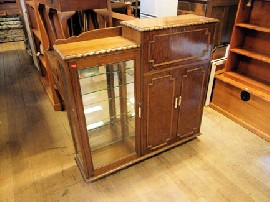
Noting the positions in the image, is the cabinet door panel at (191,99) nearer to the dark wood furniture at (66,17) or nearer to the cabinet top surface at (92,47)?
the cabinet top surface at (92,47)

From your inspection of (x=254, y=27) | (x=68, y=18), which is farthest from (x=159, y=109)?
(x=254, y=27)

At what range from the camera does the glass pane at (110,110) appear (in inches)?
71.8

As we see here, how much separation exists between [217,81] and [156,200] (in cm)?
174

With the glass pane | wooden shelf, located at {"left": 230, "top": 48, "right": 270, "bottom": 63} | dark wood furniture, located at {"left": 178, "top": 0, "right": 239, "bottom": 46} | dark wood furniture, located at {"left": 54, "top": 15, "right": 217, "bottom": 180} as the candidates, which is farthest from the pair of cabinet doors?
dark wood furniture, located at {"left": 178, "top": 0, "right": 239, "bottom": 46}

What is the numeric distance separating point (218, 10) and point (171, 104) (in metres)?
2.14

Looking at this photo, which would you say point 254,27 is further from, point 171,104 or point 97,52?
point 97,52

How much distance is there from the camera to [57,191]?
189cm

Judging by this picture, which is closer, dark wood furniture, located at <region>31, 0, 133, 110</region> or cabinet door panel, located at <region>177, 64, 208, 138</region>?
dark wood furniture, located at <region>31, 0, 133, 110</region>

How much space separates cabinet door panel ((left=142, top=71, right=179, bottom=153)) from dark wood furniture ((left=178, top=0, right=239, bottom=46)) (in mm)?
1874

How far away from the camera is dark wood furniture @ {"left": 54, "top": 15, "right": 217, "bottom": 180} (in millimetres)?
1581

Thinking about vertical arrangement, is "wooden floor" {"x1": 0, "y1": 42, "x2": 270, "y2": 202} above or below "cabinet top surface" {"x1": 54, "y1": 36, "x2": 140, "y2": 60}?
below

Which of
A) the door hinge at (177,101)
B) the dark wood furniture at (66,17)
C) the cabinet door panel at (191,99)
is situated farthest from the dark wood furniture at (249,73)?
the dark wood furniture at (66,17)

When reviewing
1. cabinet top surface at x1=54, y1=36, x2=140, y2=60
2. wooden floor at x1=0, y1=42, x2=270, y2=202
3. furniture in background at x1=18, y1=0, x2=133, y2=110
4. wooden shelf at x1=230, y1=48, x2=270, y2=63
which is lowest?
wooden floor at x1=0, y1=42, x2=270, y2=202

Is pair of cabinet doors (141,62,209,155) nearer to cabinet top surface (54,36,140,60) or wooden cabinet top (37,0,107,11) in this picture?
cabinet top surface (54,36,140,60)
